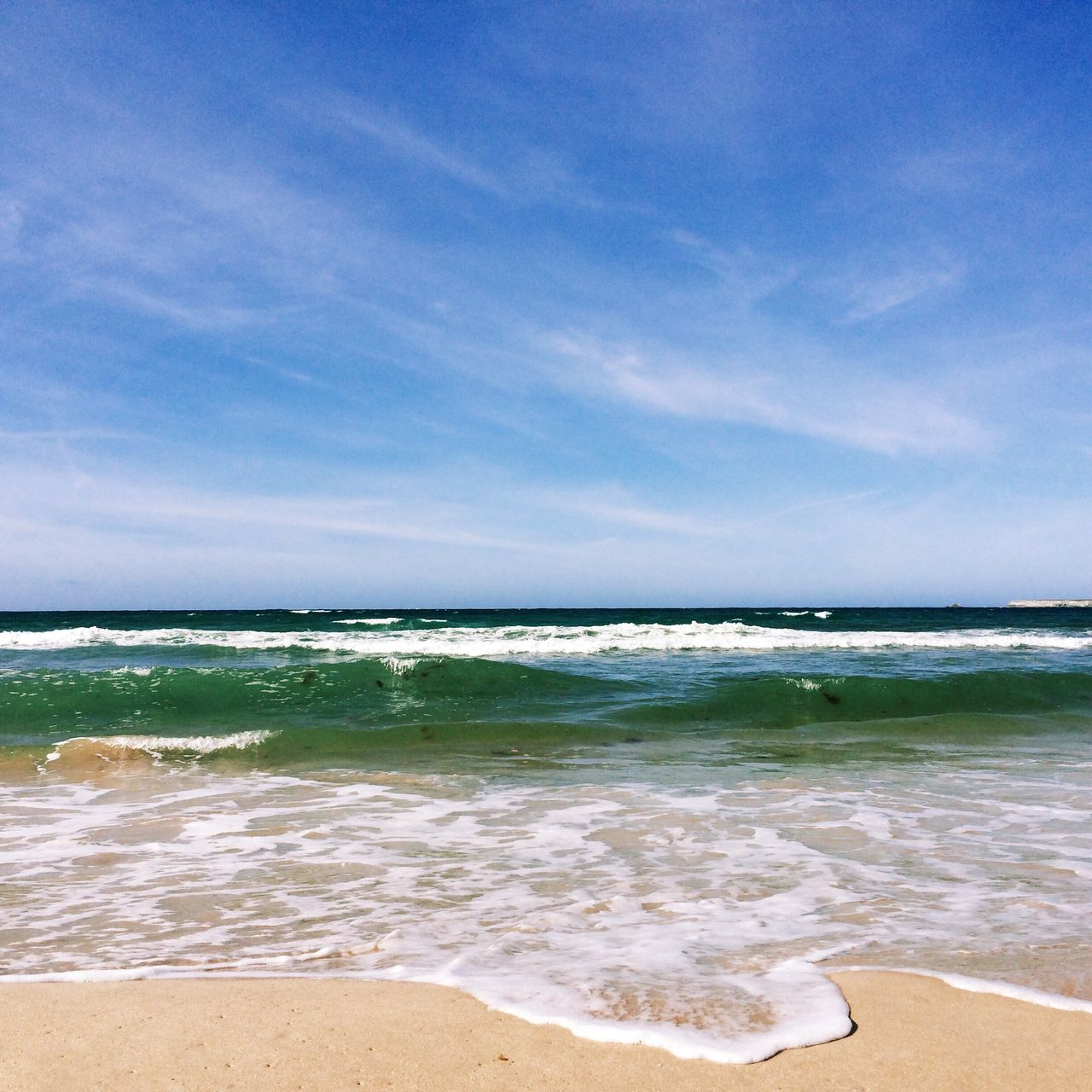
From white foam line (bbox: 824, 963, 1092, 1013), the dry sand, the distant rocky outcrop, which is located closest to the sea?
white foam line (bbox: 824, 963, 1092, 1013)

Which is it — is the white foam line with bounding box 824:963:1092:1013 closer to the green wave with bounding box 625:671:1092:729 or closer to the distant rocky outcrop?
the green wave with bounding box 625:671:1092:729

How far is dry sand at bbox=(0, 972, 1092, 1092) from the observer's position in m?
2.21

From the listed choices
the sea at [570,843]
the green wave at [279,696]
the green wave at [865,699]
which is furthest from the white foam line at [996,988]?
the green wave at [279,696]

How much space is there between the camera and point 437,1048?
2.39 metres


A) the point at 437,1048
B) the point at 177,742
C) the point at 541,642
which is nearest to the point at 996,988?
the point at 437,1048

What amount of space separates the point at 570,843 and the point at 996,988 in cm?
278

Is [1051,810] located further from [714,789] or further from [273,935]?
[273,935]

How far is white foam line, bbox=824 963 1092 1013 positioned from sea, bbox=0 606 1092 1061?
0.01 meters

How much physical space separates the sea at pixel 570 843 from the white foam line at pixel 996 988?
14 mm

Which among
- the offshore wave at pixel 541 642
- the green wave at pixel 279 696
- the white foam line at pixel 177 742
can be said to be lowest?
the white foam line at pixel 177 742

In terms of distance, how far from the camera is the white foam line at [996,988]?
8.77ft

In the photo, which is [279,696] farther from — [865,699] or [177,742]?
[865,699]

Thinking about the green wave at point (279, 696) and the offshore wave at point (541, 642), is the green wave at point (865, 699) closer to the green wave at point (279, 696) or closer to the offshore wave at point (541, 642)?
the green wave at point (279, 696)

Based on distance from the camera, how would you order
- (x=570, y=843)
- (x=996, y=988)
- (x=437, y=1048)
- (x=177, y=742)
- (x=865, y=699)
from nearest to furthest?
1. (x=437, y=1048)
2. (x=996, y=988)
3. (x=570, y=843)
4. (x=177, y=742)
5. (x=865, y=699)
